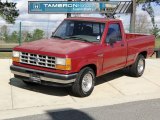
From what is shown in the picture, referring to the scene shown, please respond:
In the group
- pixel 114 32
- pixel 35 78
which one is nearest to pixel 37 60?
pixel 35 78

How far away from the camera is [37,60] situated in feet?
27.6

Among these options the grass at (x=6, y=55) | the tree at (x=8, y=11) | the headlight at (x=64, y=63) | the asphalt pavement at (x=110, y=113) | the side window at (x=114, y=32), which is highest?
the tree at (x=8, y=11)

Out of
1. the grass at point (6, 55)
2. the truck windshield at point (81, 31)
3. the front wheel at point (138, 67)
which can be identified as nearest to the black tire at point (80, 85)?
the truck windshield at point (81, 31)

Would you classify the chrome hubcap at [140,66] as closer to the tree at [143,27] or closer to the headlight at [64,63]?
the headlight at [64,63]

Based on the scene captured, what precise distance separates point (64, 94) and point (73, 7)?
9.84 m

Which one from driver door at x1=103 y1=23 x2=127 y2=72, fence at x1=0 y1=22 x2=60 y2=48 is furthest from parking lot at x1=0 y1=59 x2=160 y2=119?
fence at x1=0 y1=22 x2=60 y2=48

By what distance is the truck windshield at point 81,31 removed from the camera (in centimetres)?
931

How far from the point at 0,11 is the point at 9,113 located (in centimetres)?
1585

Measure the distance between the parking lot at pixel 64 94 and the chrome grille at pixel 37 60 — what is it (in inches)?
30.3

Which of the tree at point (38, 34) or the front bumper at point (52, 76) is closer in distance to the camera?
the front bumper at point (52, 76)

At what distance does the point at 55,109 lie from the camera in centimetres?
754

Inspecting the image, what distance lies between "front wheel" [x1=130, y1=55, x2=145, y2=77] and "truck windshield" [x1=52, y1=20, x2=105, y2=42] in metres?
2.29

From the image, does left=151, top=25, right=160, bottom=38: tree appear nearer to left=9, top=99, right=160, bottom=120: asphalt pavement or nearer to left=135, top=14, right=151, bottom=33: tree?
left=135, top=14, right=151, bottom=33: tree

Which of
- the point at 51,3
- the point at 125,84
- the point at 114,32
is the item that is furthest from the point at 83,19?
the point at 51,3
